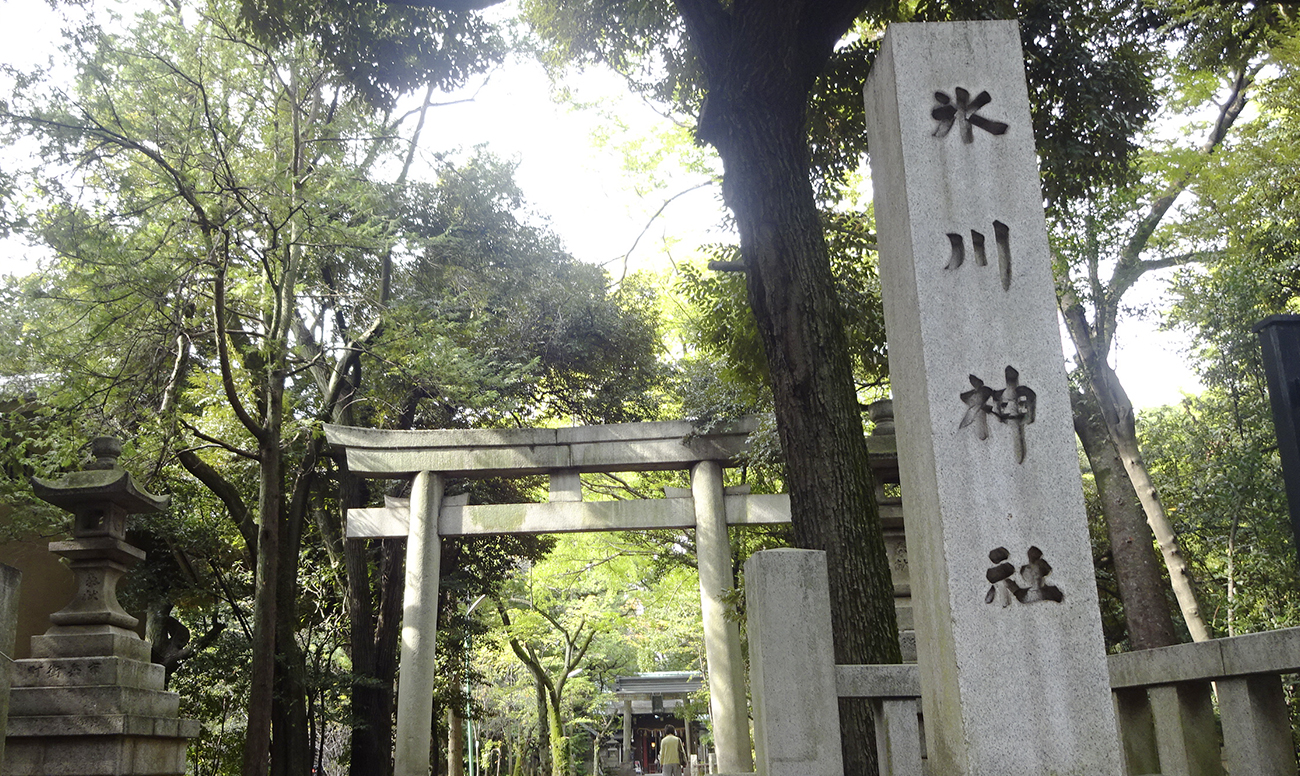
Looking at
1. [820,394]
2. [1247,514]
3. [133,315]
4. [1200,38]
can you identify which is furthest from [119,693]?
[1200,38]

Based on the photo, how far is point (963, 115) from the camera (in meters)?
3.59

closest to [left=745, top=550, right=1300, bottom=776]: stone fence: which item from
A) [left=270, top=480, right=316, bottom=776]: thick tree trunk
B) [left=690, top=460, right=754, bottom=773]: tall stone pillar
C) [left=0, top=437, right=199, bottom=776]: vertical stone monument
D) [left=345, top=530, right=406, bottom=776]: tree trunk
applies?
[left=0, top=437, right=199, bottom=776]: vertical stone monument

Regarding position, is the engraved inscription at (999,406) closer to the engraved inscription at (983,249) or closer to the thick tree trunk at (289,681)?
the engraved inscription at (983,249)

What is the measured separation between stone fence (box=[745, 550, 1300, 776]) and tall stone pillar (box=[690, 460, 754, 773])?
21.6 ft

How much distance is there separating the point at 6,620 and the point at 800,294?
175 inches

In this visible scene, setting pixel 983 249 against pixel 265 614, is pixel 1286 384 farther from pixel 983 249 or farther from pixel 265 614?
pixel 265 614

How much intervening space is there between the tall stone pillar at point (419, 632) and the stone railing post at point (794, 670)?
24.9ft

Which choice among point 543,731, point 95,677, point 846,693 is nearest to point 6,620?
point 95,677

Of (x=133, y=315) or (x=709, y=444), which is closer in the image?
(x=133, y=315)

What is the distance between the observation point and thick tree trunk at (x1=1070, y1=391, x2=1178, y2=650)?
32.9ft

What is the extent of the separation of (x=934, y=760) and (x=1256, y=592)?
10.1 metres

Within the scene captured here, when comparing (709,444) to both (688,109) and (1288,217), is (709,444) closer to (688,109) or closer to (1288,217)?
(688,109)

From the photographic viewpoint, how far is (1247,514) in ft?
36.0

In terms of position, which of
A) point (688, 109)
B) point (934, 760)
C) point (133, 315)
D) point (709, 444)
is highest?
point (688, 109)
